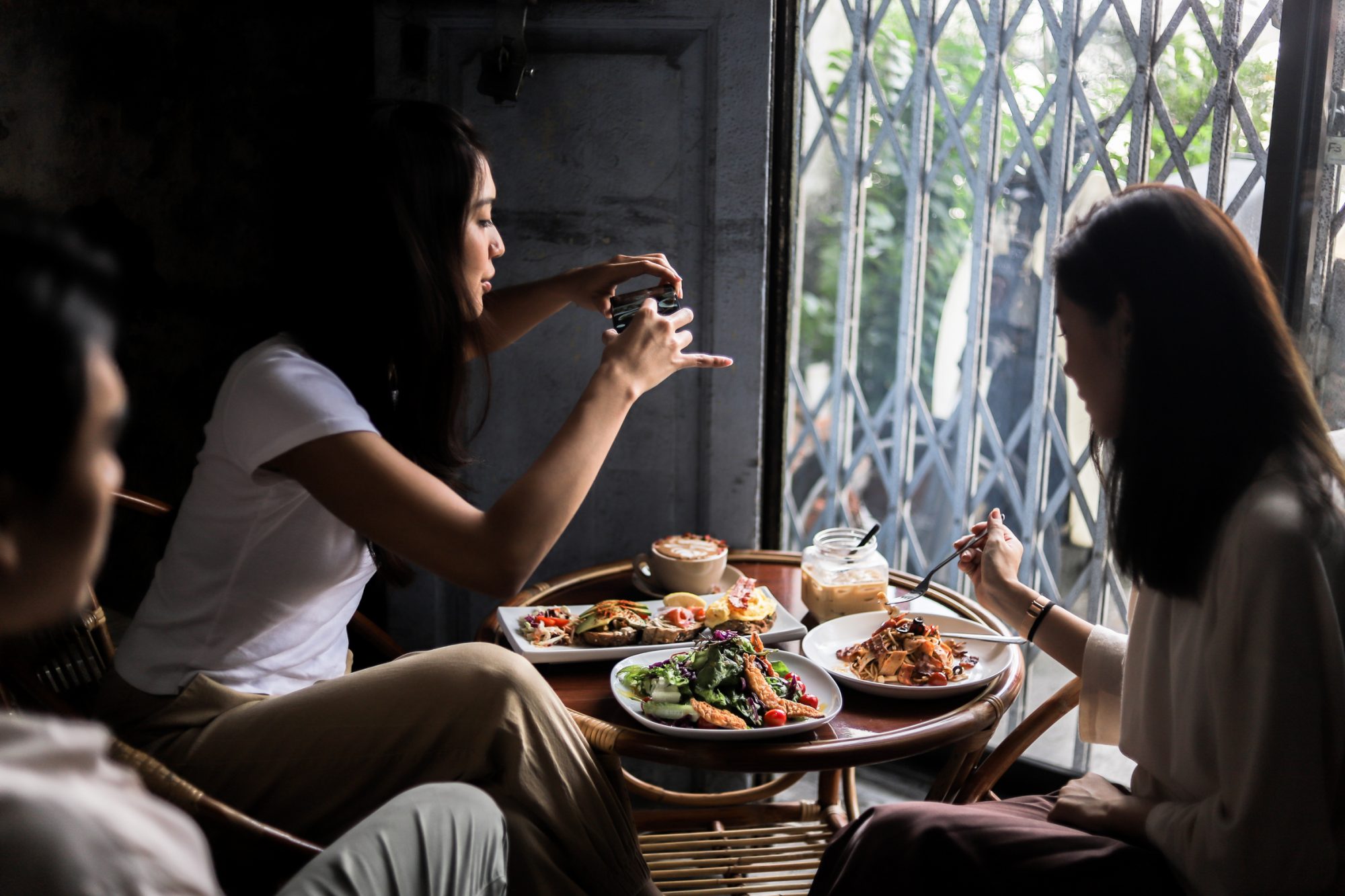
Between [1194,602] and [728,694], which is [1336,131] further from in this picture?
[728,694]

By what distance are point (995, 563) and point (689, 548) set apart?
555 mm

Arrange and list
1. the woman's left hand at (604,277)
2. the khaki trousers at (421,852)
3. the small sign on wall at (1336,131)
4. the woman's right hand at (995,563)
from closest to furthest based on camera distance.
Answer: the khaki trousers at (421,852)
the woman's right hand at (995,563)
the small sign on wall at (1336,131)
the woman's left hand at (604,277)

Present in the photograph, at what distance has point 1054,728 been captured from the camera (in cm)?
258

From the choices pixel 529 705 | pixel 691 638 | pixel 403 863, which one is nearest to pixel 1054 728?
pixel 691 638

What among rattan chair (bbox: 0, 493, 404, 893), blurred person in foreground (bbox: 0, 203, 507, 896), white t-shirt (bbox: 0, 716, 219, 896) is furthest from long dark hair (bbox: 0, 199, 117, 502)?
rattan chair (bbox: 0, 493, 404, 893)

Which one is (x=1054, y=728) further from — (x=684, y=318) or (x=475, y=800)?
(x=475, y=800)

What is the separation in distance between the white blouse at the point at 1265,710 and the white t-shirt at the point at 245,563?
1041mm

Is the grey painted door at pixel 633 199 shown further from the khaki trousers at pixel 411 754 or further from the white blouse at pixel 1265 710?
the white blouse at pixel 1265 710

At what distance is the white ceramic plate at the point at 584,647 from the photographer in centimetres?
165

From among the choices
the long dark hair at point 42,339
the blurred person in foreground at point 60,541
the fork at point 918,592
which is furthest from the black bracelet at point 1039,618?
the long dark hair at point 42,339

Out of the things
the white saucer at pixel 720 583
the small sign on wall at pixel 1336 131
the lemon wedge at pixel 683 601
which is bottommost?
the white saucer at pixel 720 583

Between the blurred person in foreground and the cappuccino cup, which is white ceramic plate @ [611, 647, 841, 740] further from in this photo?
the blurred person in foreground

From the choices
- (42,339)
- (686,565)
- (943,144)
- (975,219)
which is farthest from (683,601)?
(42,339)

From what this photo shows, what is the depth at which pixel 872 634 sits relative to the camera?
5.74 feet
